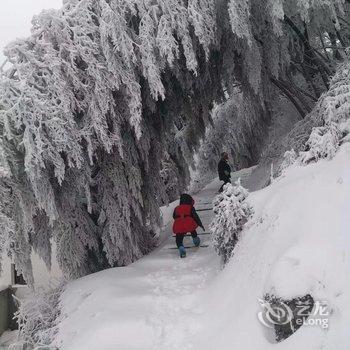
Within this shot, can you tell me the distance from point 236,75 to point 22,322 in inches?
242

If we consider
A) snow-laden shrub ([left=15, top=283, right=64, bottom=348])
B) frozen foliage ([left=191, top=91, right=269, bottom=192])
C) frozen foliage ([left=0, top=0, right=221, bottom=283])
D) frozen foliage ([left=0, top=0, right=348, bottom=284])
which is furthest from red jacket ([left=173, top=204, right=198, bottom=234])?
frozen foliage ([left=191, top=91, right=269, bottom=192])

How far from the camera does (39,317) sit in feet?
21.7

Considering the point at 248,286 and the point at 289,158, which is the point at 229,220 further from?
the point at 289,158

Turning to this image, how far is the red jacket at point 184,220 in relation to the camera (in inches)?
309

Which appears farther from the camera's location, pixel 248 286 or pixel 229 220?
pixel 229 220

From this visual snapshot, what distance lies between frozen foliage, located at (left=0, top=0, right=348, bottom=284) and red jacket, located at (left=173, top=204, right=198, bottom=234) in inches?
18.4

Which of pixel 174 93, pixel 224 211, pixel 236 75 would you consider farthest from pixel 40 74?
pixel 236 75

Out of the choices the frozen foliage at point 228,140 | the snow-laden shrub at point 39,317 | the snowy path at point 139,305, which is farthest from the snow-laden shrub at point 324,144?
the frozen foliage at point 228,140

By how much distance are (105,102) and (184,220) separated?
288 cm

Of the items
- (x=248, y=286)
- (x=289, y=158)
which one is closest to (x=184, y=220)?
(x=289, y=158)

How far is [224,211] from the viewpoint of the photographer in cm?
621

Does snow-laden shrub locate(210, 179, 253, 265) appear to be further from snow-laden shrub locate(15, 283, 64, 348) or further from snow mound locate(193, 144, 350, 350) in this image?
snow-laden shrub locate(15, 283, 64, 348)

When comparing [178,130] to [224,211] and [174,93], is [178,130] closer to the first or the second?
[174,93]

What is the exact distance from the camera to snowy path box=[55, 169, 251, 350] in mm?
5121
